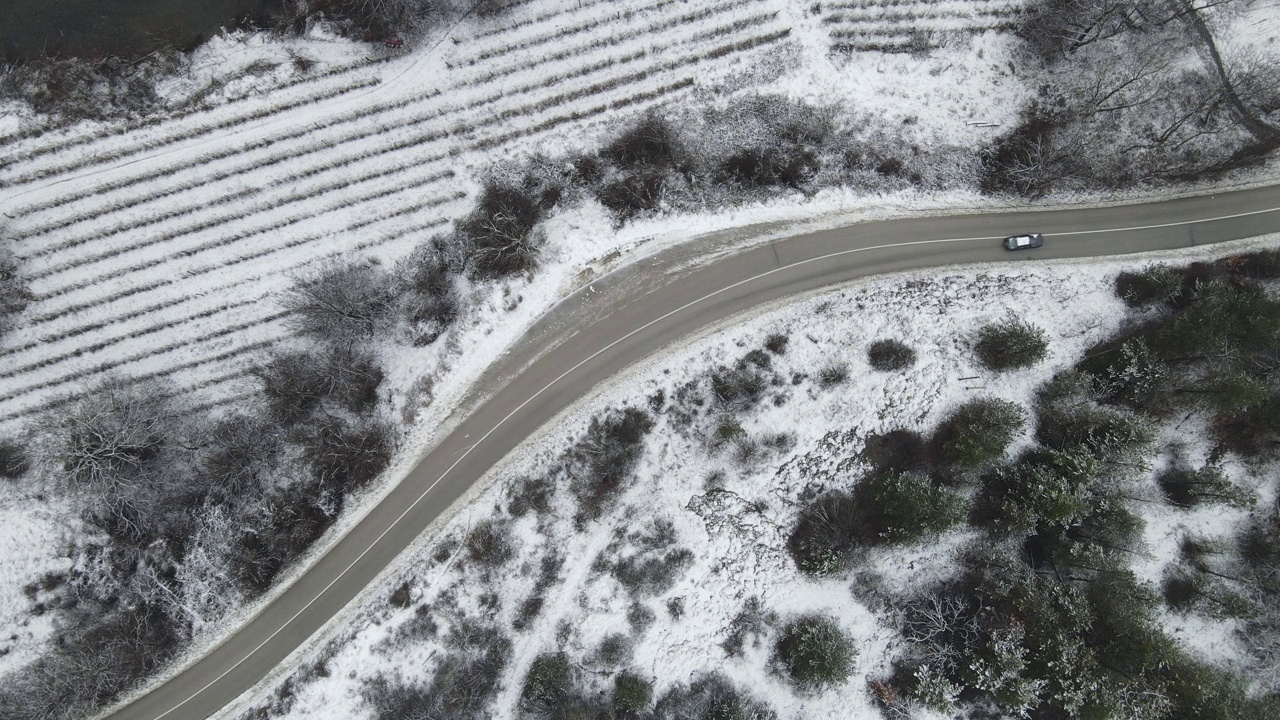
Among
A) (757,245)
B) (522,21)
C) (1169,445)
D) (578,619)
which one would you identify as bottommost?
(578,619)

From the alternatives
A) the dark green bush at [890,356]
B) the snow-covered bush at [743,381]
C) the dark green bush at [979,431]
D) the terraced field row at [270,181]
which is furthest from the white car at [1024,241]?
the terraced field row at [270,181]

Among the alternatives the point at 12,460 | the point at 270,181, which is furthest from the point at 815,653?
the point at 12,460

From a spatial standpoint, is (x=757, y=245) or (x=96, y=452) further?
(x=757, y=245)

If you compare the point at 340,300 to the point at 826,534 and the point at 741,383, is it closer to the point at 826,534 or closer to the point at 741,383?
the point at 741,383

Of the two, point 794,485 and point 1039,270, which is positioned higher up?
point 1039,270

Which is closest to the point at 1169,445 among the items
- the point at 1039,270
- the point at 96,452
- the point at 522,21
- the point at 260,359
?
the point at 1039,270

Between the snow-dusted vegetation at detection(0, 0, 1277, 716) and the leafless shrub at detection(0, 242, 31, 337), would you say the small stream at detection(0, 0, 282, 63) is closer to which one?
the snow-dusted vegetation at detection(0, 0, 1277, 716)

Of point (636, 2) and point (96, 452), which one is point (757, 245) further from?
point (96, 452)

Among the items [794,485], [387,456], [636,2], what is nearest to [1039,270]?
[794,485]
